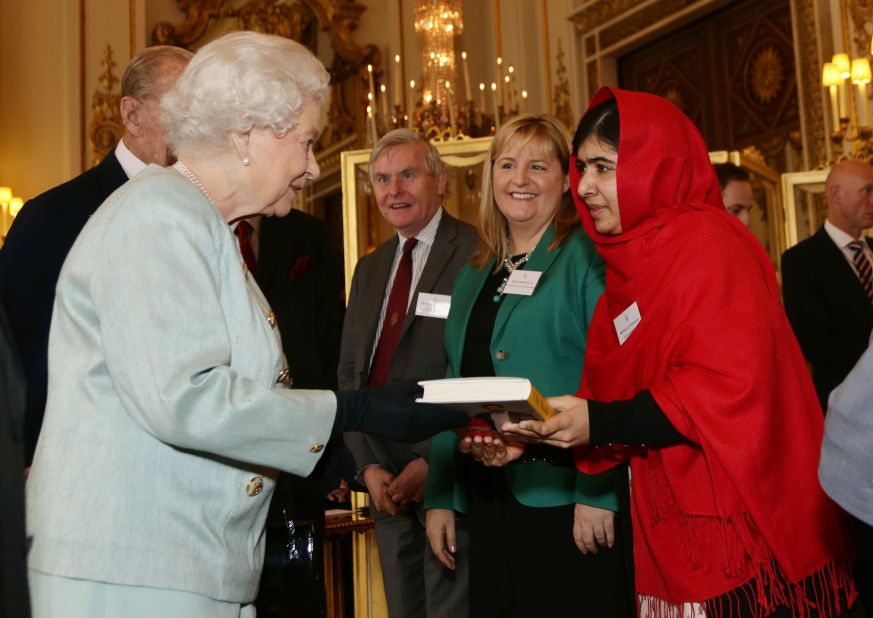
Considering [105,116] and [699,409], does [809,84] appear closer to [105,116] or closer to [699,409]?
[105,116]

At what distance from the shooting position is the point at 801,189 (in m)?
6.00

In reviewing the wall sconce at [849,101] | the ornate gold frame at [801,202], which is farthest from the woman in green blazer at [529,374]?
the wall sconce at [849,101]

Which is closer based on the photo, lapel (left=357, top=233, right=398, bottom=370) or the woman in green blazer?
the woman in green blazer

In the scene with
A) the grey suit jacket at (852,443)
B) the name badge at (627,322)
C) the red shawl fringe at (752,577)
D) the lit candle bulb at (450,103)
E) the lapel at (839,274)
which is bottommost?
the red shawl fringe at (752,577)

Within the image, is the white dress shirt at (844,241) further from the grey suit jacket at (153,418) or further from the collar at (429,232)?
the grey suit jacket at (153,418)

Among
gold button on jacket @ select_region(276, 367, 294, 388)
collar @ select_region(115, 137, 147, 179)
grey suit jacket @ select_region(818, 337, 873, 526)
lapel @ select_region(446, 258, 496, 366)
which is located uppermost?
collar @ select_region(115, 137, 147, 179)

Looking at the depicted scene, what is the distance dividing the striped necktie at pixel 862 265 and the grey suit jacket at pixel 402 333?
2384 millimetres

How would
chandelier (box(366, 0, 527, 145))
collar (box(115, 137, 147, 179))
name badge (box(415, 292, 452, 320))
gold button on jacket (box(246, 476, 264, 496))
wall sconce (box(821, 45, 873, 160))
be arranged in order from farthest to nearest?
chandelier (box(366, 0, 527, 145))
wall sconce (box(821, 45, 873, 160))
name badge (box(415, 292, 452, 320))
collar (box(115, 137, 147, 179))
gold button on jacket (box(246, 476, 264, 496))

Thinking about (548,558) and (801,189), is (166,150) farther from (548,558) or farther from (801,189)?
(801,189)

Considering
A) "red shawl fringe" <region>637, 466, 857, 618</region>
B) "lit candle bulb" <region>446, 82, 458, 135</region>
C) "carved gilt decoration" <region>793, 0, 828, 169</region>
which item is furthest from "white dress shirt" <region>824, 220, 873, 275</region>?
"red shawl fringe" <region>637, 466, 857, 618</region>

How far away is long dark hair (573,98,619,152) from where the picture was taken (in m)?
2.40

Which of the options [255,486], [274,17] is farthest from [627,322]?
[274,17]

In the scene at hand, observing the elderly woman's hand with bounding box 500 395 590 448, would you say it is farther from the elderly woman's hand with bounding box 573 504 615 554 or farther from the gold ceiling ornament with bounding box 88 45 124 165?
the gold ceiling ornament with bounding box 88 45 124 165

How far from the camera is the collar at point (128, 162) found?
2834mm
